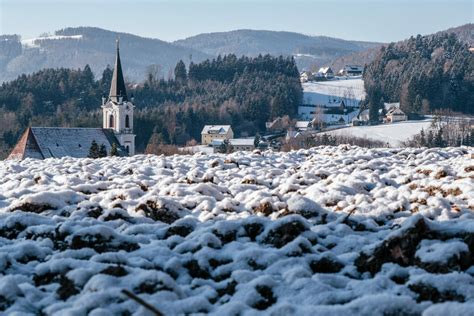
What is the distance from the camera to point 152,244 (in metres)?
8.41

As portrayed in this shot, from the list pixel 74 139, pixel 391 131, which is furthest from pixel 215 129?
pixel 74 139

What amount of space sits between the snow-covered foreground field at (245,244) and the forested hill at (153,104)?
9988cm

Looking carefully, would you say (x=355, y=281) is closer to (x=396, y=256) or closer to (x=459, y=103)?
(x=396, y=256)

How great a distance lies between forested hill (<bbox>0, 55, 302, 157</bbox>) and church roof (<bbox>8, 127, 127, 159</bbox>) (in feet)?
149

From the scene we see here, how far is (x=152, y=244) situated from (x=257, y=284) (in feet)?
7.13

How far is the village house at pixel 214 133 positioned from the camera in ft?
438

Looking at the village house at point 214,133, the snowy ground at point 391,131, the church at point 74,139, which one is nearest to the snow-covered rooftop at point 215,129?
the village house at point 214,133

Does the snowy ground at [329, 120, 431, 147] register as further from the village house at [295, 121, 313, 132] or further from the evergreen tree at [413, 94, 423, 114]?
the evergreen tree at [413, 94, 423, 114]

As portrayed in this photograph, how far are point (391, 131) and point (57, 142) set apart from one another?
82.5 meters

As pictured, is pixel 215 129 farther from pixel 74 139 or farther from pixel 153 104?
pixel 74 139

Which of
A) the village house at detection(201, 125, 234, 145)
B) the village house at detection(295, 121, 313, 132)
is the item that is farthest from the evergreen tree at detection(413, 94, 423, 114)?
the village house at detection(201, 125, 234, 145)

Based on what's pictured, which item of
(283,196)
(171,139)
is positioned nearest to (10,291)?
(283,196)

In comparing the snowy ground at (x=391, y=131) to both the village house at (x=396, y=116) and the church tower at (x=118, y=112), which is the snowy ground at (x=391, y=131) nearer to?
the village house at (x=396, y=116)

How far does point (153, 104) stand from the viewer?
18412 centimetres
